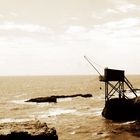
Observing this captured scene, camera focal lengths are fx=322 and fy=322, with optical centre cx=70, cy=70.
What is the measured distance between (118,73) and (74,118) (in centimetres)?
902

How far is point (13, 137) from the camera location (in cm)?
2067

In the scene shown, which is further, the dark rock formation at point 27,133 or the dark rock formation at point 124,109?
the dark rock formation at point 124,109

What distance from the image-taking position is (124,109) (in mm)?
40969

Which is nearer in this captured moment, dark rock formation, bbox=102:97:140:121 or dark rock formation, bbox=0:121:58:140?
dark rock formation, bbox=0:121:58:140

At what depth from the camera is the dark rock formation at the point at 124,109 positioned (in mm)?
40219

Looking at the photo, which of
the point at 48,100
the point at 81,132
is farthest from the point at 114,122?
the point at 48,100

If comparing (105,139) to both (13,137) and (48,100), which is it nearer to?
(13,137)

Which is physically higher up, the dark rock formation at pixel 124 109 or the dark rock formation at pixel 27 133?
the dark rock formation at pixel 27 133

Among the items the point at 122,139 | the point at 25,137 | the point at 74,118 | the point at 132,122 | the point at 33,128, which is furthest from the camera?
the point at 74,118

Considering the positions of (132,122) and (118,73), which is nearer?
(132,122)

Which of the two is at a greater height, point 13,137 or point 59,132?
point 13,137

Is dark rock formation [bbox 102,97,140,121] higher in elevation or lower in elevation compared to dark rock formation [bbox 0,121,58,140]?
lower

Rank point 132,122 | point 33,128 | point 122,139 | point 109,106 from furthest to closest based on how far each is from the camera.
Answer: point 109,106 → point 132,122 → point 122,139 → point 33,128

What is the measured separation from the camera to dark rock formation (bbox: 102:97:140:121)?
40219 mm
